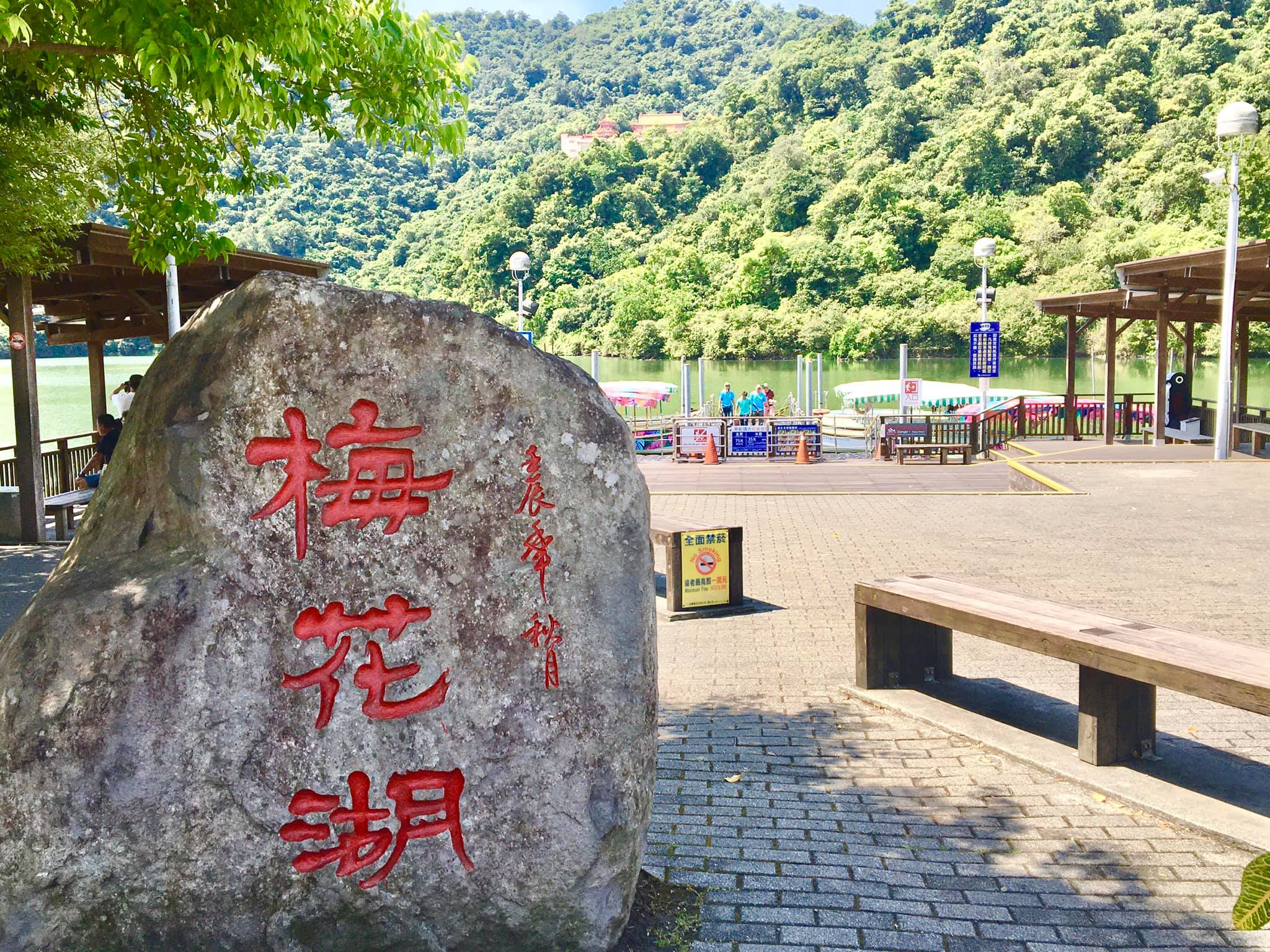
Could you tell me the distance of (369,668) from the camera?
348cm

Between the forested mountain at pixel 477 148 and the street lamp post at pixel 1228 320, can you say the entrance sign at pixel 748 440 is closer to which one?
Result: the street lamp post at pixel 1228 320

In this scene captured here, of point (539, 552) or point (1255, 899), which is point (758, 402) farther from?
point (1255, 899)

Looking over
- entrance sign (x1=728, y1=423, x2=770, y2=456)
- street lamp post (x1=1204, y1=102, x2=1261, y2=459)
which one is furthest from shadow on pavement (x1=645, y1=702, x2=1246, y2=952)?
entrance sign (x1=728, y1=423, x2=770, y2=456)

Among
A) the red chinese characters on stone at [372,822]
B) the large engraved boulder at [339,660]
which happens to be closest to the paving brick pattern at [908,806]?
the large engraved boulder at [339,660]

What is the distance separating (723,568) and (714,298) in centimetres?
6517

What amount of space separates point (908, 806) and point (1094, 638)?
1200 millimetres

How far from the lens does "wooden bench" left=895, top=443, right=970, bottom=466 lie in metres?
23.3

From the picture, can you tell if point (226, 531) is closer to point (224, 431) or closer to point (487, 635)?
point (224, 431)

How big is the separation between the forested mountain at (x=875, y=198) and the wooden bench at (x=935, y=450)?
13.4 metres

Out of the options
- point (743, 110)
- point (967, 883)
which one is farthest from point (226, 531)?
point (743, 110)

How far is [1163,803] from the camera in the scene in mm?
4871

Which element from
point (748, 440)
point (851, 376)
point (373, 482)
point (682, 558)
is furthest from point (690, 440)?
point (851, 376)

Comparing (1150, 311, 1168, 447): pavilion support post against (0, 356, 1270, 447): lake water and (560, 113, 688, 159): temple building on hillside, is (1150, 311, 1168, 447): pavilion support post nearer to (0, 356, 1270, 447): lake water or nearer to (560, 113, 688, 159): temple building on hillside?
(0, 356, 1270, 447): lake water

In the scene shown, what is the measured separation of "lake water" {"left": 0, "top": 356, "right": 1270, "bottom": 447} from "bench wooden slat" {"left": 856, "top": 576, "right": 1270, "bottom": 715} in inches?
1427
